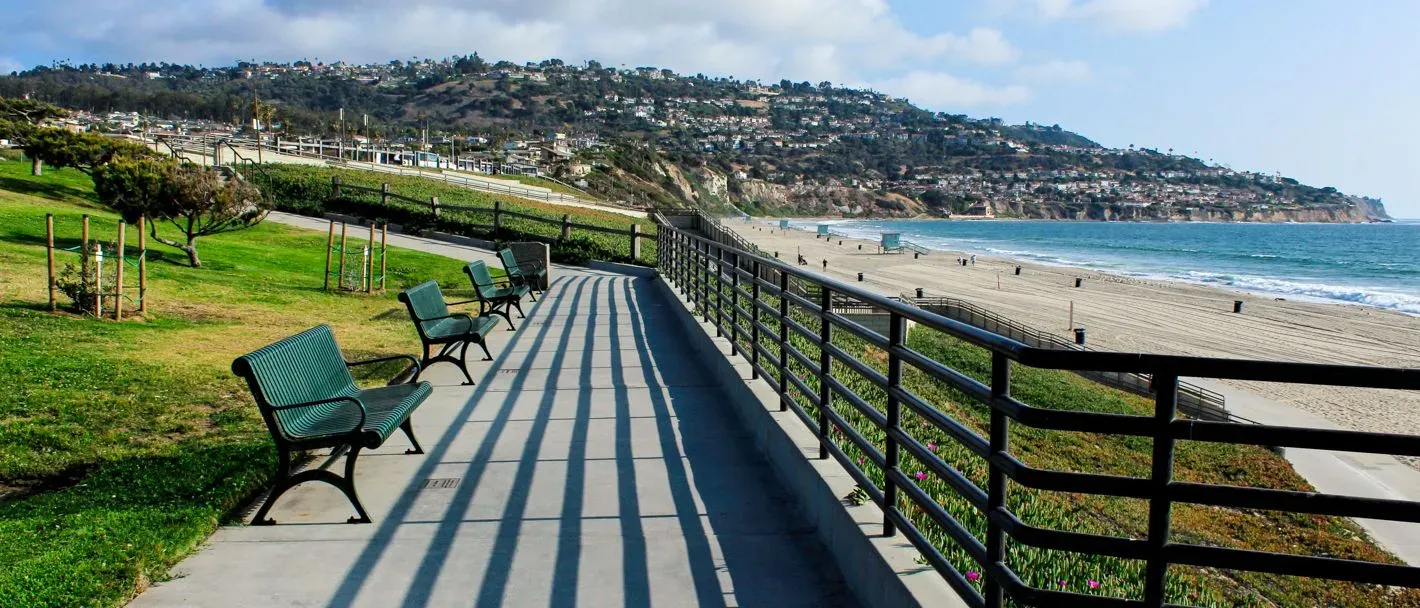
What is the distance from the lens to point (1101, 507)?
32.0 ft

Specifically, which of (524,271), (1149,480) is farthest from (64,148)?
(1149,480)

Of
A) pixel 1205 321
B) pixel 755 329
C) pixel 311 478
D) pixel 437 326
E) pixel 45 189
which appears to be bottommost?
pixel 1205 321

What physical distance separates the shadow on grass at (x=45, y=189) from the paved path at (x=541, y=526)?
26.3 metres

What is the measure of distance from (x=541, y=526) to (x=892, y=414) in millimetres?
1858

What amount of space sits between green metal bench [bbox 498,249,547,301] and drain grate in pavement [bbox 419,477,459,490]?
7.56m

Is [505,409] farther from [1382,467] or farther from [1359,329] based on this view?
[1359,329]

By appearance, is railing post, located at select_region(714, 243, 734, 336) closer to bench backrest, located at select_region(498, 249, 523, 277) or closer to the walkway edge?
the walkway edge

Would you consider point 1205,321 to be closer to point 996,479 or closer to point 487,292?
point 487,292

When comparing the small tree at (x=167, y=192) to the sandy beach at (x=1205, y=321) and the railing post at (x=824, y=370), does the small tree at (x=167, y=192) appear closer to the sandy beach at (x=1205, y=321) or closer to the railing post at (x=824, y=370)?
the railing post at (x=824, y=370)

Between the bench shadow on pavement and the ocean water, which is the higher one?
the bench shadow on pavement

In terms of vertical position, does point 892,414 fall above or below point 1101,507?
above

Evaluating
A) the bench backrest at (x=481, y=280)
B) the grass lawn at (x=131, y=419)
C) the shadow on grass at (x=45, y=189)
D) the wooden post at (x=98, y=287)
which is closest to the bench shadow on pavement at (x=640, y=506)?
the grass lawn at (x=131, y=419)

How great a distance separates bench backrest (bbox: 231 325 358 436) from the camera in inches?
181

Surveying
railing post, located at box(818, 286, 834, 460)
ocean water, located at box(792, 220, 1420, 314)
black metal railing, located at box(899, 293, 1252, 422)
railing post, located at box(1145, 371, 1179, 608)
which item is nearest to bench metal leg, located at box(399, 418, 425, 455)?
railing post, located at box(818, 286, 834, 460)
